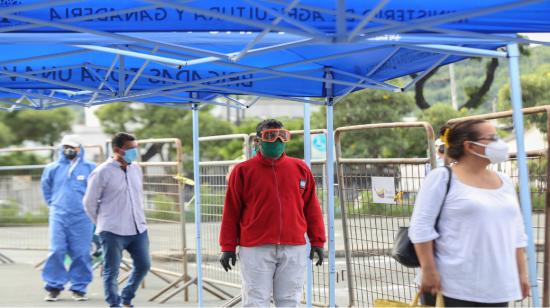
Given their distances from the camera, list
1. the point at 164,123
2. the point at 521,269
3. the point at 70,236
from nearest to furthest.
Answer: the point at 521,269, the point at 70,236, the point at 164,123

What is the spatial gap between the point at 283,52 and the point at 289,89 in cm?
81

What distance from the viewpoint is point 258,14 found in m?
6.23

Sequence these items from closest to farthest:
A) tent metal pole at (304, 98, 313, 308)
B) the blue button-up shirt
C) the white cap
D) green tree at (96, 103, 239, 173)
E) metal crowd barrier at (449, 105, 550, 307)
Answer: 1. metal crowd barrier at (449, 105, 550, 307)
2. tent metal pole at (304, 98, 313, 308)
3. the blue button-up shirt
4. the white cap
5. green tree at (96, 103, 239, 173)

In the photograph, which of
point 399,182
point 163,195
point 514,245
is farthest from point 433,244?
point 163,195

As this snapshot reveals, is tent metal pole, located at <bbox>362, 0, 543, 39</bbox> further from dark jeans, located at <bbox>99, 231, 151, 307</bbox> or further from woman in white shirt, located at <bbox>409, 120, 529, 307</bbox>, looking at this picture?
dark jeans, located at <bbox>99, 231, 151, 307</bbox>

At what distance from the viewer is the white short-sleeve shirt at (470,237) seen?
5086mm

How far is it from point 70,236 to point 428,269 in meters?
8.04

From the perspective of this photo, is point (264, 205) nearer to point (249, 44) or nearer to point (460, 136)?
point (249, 44)

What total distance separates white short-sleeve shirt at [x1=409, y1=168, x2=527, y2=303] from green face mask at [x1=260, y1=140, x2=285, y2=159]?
2.33 meters

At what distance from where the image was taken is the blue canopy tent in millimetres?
5805

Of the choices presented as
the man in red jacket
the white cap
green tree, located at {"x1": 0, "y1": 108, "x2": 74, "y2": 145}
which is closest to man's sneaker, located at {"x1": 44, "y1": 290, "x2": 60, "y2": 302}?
the white cap

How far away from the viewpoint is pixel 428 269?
5141mm

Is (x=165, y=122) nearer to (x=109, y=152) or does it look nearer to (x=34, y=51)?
(x=109, y=152)

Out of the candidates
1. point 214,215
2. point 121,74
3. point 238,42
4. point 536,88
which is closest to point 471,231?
point 238,42
